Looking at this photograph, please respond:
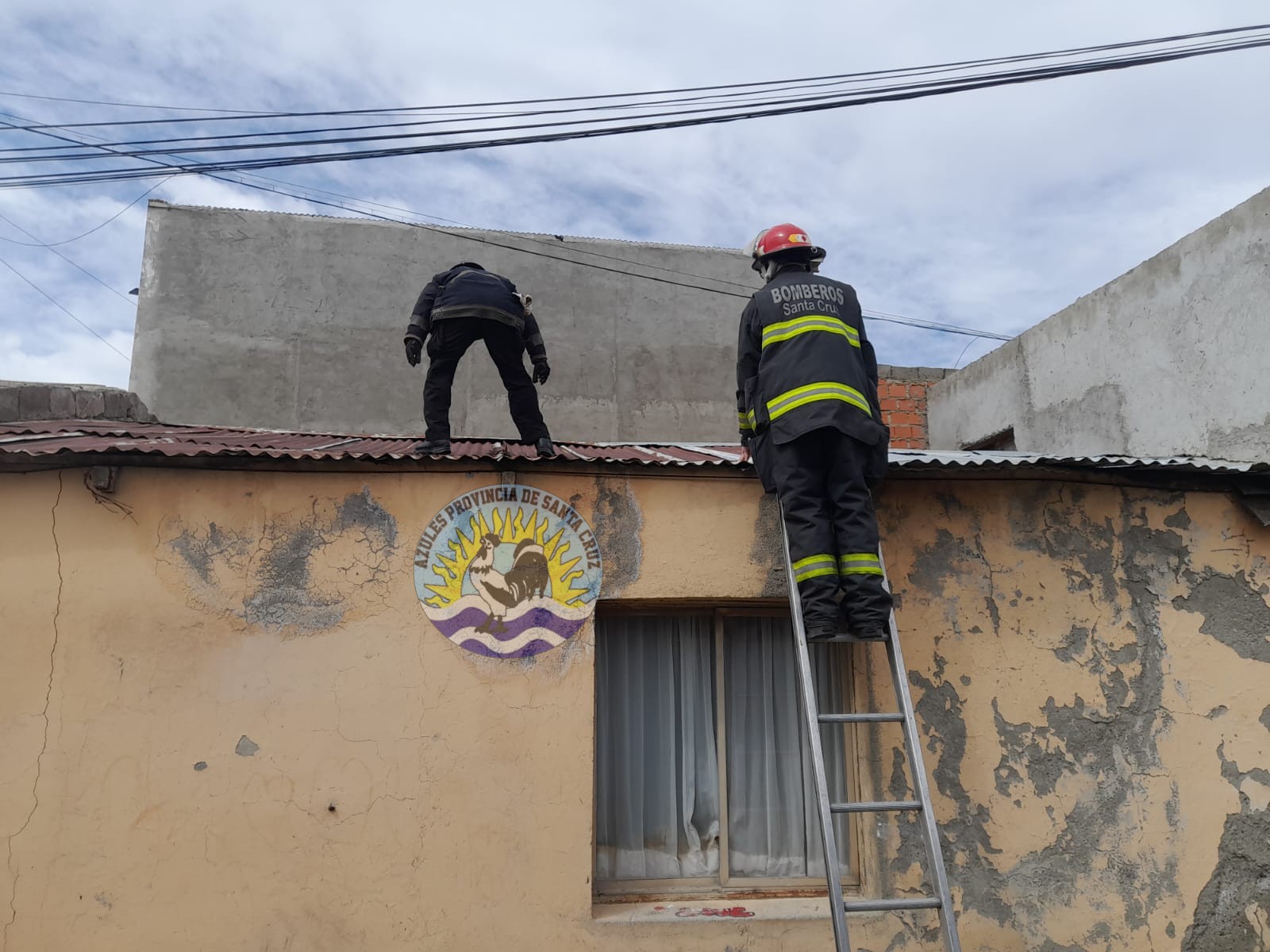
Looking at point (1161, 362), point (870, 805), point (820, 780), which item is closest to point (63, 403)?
point (820, 780)

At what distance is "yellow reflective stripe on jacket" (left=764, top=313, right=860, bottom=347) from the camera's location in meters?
4.38

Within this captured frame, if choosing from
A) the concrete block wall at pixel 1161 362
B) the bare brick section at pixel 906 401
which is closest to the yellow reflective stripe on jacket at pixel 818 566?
the concrete block wall at pixel 1161 362

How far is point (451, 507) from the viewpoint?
4645mm

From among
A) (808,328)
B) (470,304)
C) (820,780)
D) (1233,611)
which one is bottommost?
(820,780)

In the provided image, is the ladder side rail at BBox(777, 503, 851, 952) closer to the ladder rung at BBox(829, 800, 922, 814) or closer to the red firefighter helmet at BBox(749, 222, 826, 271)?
the ladder rung at BBox(829, 800, 922, 814)

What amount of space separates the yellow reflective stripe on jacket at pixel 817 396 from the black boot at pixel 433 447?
1.63m

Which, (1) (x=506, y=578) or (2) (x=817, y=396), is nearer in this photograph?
(2) (x=817, y=396)

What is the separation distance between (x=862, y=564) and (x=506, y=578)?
1.68m

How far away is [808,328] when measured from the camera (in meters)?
4.38

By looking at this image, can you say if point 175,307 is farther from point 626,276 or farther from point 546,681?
point 546,681

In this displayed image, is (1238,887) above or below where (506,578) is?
below

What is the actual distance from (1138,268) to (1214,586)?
10.6 ft

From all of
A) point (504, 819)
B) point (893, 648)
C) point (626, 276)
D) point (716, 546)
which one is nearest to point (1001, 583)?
point (893, 648)

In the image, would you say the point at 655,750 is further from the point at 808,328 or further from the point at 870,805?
the point at 808,328
